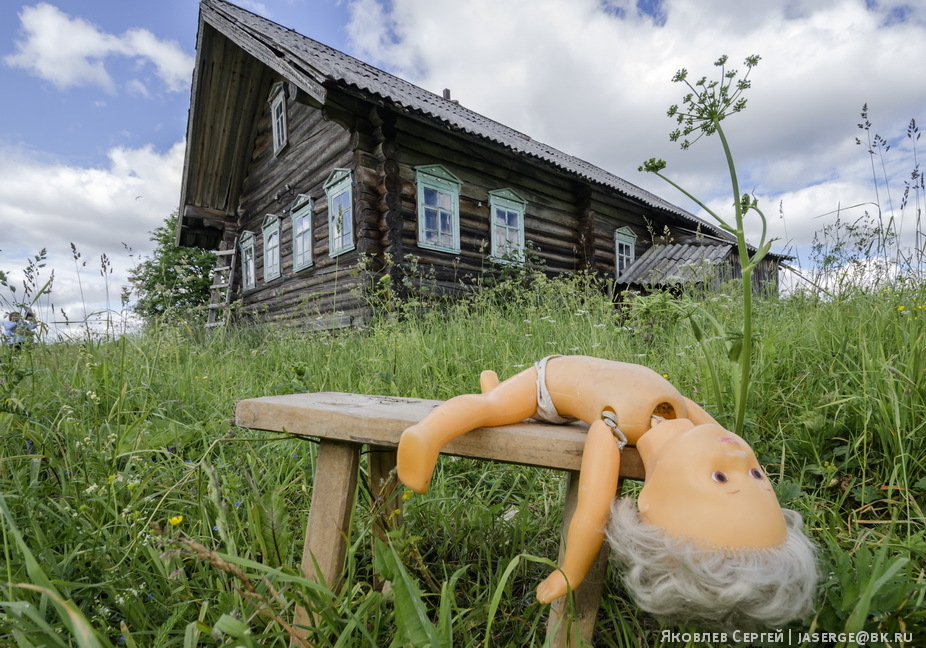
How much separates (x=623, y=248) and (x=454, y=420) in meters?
10.6

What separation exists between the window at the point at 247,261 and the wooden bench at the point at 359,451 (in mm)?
10033

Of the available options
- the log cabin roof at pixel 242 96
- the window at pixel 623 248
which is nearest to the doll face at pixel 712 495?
the log cabin roof at pixel 242 96

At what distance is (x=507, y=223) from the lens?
8438 mm

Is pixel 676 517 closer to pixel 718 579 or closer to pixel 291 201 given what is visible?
pixel 718 579

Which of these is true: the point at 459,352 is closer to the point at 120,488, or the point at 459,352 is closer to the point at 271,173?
the point at 120,488

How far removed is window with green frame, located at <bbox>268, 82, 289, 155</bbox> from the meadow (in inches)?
283

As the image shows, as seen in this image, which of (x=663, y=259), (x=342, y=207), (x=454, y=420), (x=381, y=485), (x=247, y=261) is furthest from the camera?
(x=247, y=261)

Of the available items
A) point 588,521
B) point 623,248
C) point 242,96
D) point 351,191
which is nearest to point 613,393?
point 588,521

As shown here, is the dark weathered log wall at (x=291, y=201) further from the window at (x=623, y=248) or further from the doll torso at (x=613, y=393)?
the window at (x=623, y=248)

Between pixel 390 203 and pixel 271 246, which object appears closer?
pixel 390 203

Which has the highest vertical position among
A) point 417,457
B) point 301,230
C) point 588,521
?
point 301,230

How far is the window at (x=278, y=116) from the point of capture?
8906mm

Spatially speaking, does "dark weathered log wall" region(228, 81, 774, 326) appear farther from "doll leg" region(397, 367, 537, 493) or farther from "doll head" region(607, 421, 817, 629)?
"doll head" region(607, 421, 817, 629)

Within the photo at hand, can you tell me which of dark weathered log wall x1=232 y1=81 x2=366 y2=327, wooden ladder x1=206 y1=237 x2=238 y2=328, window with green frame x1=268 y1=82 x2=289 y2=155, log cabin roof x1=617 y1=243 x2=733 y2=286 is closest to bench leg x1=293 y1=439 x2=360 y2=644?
dark weathered log wall x1=232 y1=81 x2=366 y2=327
